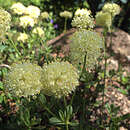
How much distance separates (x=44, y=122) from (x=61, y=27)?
4.20 m

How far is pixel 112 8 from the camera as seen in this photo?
2.23m

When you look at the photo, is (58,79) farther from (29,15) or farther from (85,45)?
(29,15)

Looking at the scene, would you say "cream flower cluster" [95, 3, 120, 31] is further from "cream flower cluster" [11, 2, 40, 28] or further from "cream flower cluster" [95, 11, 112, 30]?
"cream flower cluster" [11, 2, 40, 28]

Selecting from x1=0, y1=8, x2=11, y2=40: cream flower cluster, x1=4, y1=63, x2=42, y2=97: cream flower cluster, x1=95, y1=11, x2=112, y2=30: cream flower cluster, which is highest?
x1=95, y1=11, x2=112, y2=30: cream flower cluster

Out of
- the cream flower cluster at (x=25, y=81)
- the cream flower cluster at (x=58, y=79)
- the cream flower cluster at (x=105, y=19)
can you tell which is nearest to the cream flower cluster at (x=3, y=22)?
the cream flower cluster at (x=25, y=81)

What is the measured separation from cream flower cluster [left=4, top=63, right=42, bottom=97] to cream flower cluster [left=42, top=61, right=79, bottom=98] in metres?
0.05

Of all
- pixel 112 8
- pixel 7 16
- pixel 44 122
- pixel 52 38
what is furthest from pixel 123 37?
pixel 7 16

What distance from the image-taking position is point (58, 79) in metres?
1.28

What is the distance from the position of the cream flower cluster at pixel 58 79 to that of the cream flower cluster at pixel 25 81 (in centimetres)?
5

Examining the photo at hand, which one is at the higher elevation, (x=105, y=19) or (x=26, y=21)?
(x=26, y=21)

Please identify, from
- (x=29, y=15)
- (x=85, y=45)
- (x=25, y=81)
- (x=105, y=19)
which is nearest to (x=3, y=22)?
(x=25, y=81)

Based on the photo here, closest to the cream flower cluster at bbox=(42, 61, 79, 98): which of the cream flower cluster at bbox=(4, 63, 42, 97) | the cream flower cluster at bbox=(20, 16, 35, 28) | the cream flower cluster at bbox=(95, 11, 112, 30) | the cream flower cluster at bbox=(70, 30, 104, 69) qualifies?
the cream flower cluster at bbox=(4, 63, 42, 97)

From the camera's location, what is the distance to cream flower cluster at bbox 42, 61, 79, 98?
126cm

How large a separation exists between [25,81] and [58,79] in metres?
0.24
